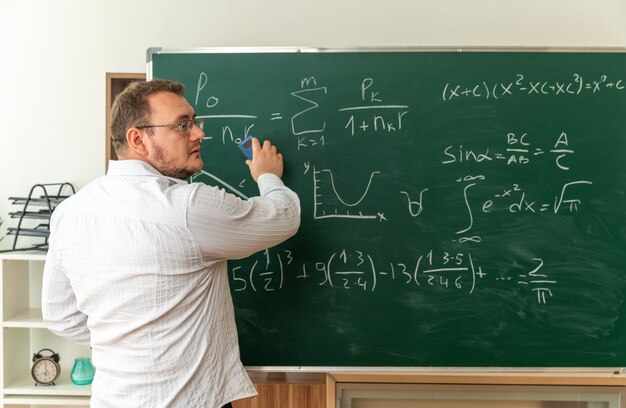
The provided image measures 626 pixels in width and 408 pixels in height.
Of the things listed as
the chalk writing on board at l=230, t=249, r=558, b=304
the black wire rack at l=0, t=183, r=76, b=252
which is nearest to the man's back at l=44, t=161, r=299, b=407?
the chalk writing on board at l=230, t=249, r=558, b=304

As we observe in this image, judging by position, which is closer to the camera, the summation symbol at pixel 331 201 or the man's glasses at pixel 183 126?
the man's glasses at pixel 183 126

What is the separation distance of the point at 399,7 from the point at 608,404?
6.78 feet

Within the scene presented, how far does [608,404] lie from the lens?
2.51m

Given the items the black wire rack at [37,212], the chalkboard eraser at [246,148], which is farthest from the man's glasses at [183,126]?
the black wire rack at [37,212]

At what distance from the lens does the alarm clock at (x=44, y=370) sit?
9.89 feet

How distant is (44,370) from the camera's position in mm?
3031

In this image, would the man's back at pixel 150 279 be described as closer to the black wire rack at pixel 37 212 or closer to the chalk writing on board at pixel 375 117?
the chalk writing on board at pixel 375 117

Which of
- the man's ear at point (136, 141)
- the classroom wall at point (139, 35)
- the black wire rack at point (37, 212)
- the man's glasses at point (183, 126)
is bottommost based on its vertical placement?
the black wire rack at point (37, 212)

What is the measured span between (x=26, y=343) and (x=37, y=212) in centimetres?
73

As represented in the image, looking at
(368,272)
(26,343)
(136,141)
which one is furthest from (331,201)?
(26,343)

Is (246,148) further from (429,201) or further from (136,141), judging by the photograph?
(429,201)

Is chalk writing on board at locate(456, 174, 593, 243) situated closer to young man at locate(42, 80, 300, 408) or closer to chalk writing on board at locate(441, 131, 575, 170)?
chalk writing on board at locate(441, 131, 575, 170)

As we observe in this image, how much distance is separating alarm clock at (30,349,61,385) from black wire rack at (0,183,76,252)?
1.88ft

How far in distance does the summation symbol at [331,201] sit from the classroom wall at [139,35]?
0.91 meters
